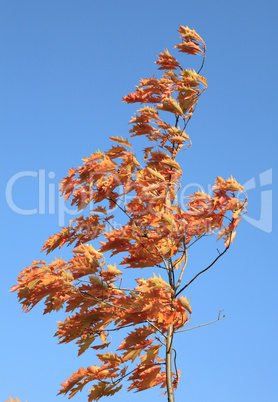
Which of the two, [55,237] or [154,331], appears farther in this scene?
[55,237]

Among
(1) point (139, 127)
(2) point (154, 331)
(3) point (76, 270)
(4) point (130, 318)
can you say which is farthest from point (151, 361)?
(1) point (139, 127)

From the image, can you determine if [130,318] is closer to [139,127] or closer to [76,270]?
[76,270]

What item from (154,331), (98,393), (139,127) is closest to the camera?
(154,331)

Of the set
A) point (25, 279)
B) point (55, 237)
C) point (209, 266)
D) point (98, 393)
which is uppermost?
point (55, 237)

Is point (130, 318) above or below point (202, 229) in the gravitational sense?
below

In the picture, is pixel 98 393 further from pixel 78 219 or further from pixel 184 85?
pixel 184 85

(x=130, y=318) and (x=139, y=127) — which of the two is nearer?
(x=130, y=318)

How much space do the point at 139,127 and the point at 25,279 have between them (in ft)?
9.87

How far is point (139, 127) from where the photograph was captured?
8.02m

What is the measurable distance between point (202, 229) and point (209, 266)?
0.58m

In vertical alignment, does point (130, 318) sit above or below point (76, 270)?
below

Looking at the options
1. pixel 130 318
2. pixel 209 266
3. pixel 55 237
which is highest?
pixel 55 237

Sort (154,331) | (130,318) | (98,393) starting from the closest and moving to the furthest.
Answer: (130,318), (154,331), (98,393)

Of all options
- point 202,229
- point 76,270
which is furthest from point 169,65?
point 76,270
